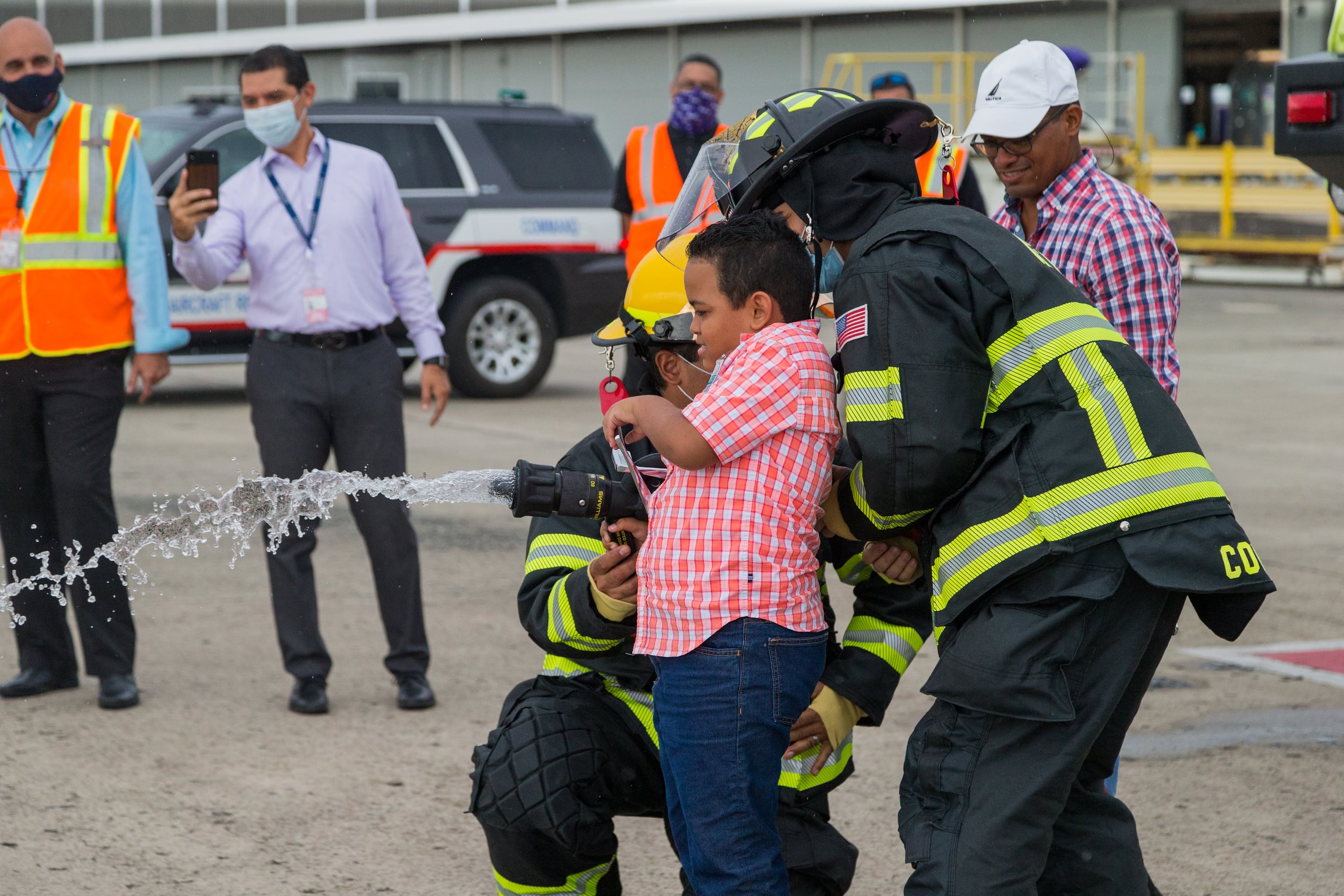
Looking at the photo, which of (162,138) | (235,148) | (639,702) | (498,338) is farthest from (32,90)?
(498,338)

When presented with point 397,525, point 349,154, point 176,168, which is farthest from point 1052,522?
point 176,168

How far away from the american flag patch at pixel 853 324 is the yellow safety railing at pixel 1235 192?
20016mm

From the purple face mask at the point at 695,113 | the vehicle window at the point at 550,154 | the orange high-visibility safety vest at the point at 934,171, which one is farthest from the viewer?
the vehicle window at the point at 550,154

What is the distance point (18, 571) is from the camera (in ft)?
17.4

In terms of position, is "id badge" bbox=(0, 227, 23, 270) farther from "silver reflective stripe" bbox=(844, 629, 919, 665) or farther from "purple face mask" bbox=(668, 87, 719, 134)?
"silver reflective stripe" bbox=(844, 629, 919, 665)

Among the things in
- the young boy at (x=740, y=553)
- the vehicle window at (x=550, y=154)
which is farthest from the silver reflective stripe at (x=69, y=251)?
the vehicle window at (x=550, y=154)

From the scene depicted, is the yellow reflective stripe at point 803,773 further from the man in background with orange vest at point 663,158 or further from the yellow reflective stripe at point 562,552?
the man in background with orange vest at point 663,158

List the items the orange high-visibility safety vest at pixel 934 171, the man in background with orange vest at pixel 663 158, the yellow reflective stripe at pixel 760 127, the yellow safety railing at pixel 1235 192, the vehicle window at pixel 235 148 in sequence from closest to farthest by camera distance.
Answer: the yellow reflective stripe at pixel 760 127
the orange high-visibility safety vest at pixel 934 171
the man in background with orange vest at pixel 663 158
the vehicle window at pixel 235 148
the yellow safety railing at pixel 1235 192

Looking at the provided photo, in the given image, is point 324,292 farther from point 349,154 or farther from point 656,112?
point 656,112

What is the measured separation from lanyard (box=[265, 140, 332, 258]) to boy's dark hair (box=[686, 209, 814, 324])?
9.37 feet

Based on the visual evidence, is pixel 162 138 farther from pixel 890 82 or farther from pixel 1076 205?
pixel 1076 205

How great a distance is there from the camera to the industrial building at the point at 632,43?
81.1 feet

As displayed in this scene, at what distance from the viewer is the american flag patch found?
2.52 m

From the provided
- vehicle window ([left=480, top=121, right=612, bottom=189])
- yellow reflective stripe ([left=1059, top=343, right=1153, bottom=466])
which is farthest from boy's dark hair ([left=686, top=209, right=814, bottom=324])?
vehicle window ([left=480, top=121, right=612, bottom=189])
